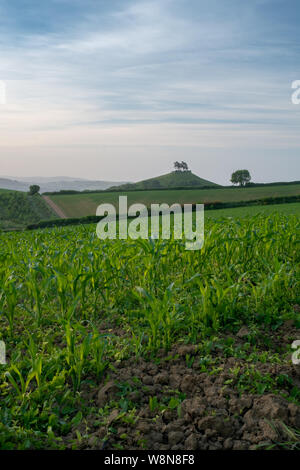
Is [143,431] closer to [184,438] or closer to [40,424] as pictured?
[184,438]

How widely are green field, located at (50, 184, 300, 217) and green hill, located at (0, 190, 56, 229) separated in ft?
7.43

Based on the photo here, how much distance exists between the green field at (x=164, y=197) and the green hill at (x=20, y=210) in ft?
7.43

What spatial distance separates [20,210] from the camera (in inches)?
2151

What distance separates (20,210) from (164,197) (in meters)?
20.1

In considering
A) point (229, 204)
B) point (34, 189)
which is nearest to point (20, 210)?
point (34, 189)

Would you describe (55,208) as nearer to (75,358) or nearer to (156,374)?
(75,358)

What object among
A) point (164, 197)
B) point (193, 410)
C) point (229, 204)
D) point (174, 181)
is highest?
point (174, 181)

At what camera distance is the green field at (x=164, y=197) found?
47281 mm

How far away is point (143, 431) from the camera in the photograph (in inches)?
117

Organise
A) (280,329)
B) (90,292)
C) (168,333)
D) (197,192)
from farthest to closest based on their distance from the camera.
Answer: (197,192), (90,292), (280,329), (168,333)

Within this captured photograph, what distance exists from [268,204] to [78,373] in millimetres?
37912

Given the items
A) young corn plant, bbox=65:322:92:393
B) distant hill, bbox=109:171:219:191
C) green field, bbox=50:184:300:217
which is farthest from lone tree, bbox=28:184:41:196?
young corn plant, bbox=65:322:92:393

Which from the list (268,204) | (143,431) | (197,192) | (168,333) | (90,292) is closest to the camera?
(143,431)
